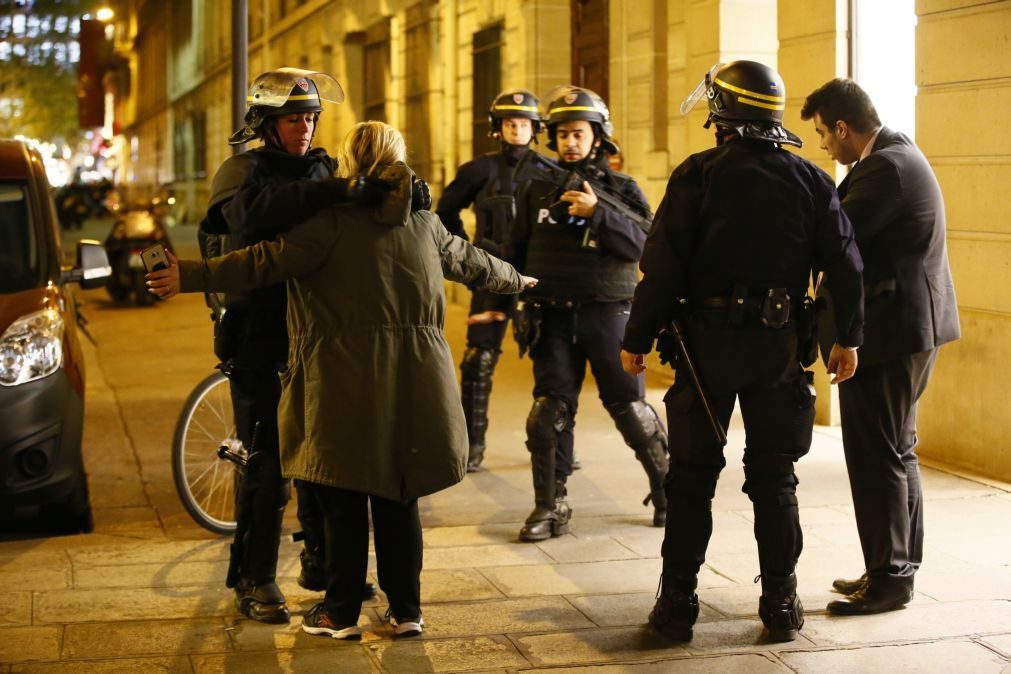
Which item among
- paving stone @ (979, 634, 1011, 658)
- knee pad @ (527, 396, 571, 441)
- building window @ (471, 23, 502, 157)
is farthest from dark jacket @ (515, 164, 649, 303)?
building window @ (471, 23, 502, 157)

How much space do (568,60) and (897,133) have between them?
938 cm

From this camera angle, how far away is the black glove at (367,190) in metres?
4.81

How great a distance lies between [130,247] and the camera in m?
18.7

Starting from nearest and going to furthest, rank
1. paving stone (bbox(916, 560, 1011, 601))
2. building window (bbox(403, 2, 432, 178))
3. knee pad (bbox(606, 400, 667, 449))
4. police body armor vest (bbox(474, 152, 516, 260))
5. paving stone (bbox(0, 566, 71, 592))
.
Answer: paving stone (bbox(916, 560, 1011, 601)) → paving stone (bbox(0, 566, 71, 592)) → knee pad (bbox(606, 400, 667, 449)) → police body armor vest (bbox(474, 152, 516, 260)) → building window (bbox(403, 2, 432, 178))

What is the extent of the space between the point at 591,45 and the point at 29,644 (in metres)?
10.1

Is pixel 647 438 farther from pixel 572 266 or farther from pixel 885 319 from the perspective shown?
pixel 885 319

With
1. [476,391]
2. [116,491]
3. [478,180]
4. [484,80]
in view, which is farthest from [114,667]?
[484,80]

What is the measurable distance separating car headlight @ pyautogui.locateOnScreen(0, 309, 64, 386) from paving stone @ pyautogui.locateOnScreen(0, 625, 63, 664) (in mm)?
1782

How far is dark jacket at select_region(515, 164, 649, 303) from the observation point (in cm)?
656

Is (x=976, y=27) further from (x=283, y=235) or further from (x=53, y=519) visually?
(x=53, y=519)

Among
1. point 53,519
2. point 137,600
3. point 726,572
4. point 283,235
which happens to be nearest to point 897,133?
point 726,572

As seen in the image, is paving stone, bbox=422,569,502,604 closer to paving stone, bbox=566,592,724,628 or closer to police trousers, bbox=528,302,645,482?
paving stone, bbox=566,592,724,628

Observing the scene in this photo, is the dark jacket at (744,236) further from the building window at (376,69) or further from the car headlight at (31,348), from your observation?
the building window at (376,69)

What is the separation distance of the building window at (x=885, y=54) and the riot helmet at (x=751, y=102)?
13.8ft
